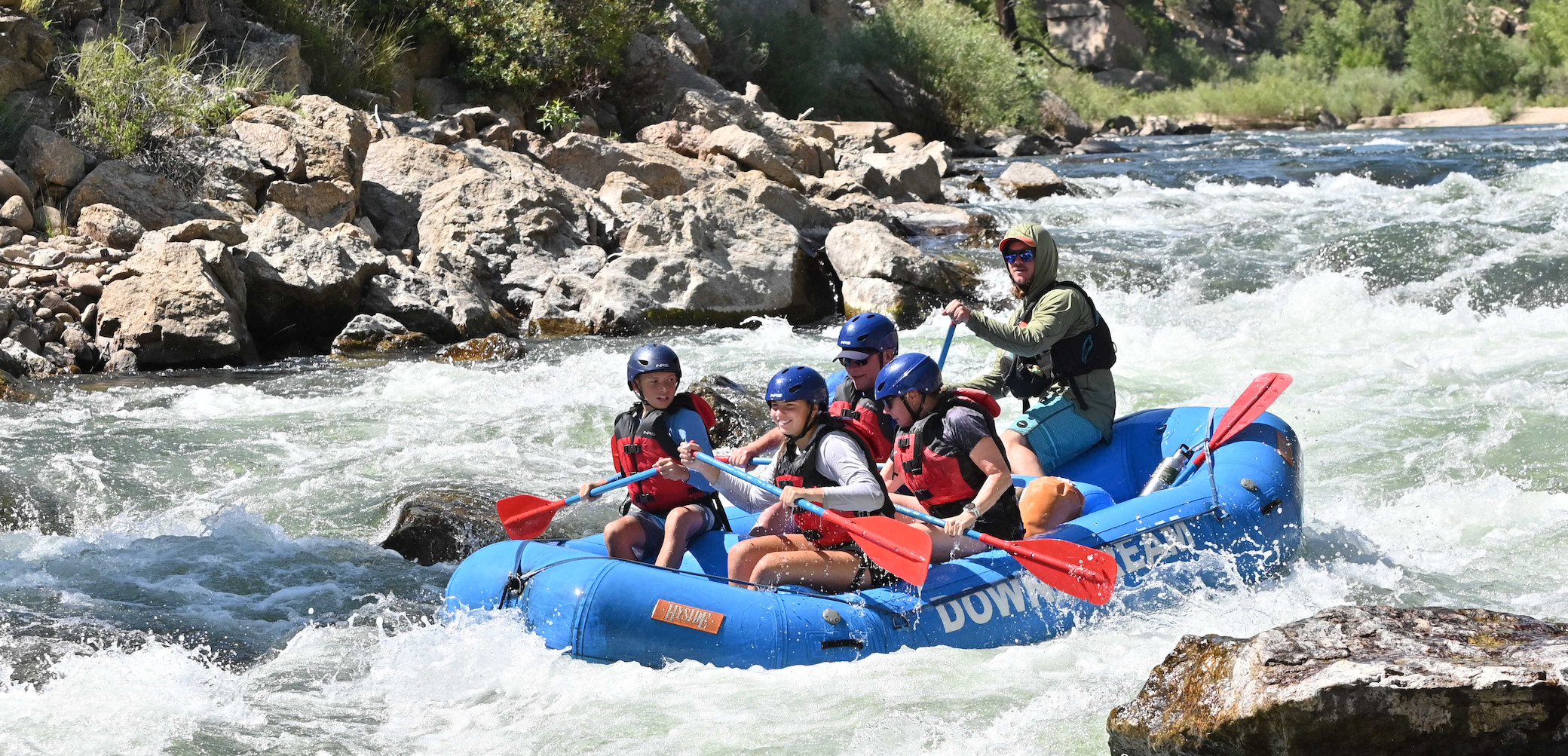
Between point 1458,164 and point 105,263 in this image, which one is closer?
point 105,263

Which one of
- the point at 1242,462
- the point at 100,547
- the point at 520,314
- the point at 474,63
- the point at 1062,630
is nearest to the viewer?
the point at 1062,630

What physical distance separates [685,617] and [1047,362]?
214 cm

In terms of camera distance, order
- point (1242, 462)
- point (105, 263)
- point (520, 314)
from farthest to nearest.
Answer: point (520, 314)
point (105, 263)
point (1242, 462)

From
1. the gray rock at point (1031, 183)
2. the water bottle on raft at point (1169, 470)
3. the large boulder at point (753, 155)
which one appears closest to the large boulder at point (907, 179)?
the gray rock at point (1031, 183)

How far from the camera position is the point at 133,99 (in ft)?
39.0

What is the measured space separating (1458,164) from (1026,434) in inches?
580

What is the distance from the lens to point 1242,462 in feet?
18.5

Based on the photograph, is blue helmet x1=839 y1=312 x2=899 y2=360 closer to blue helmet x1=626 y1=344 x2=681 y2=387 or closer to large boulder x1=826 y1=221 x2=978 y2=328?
blue helmet x1=626 y1=344 x2=681 y2=387

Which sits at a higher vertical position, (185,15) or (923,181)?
(185,15)

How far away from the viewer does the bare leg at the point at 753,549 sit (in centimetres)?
476

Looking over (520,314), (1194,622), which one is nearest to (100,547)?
(1194,622)

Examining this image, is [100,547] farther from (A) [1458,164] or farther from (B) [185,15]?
(A) [1458,164]

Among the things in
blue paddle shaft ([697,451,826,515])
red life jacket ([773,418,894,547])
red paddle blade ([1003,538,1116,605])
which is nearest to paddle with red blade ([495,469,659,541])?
blue paddle shaft ([697,451,826,515])

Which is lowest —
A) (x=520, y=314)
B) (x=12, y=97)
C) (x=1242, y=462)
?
(x=520, y=314)
